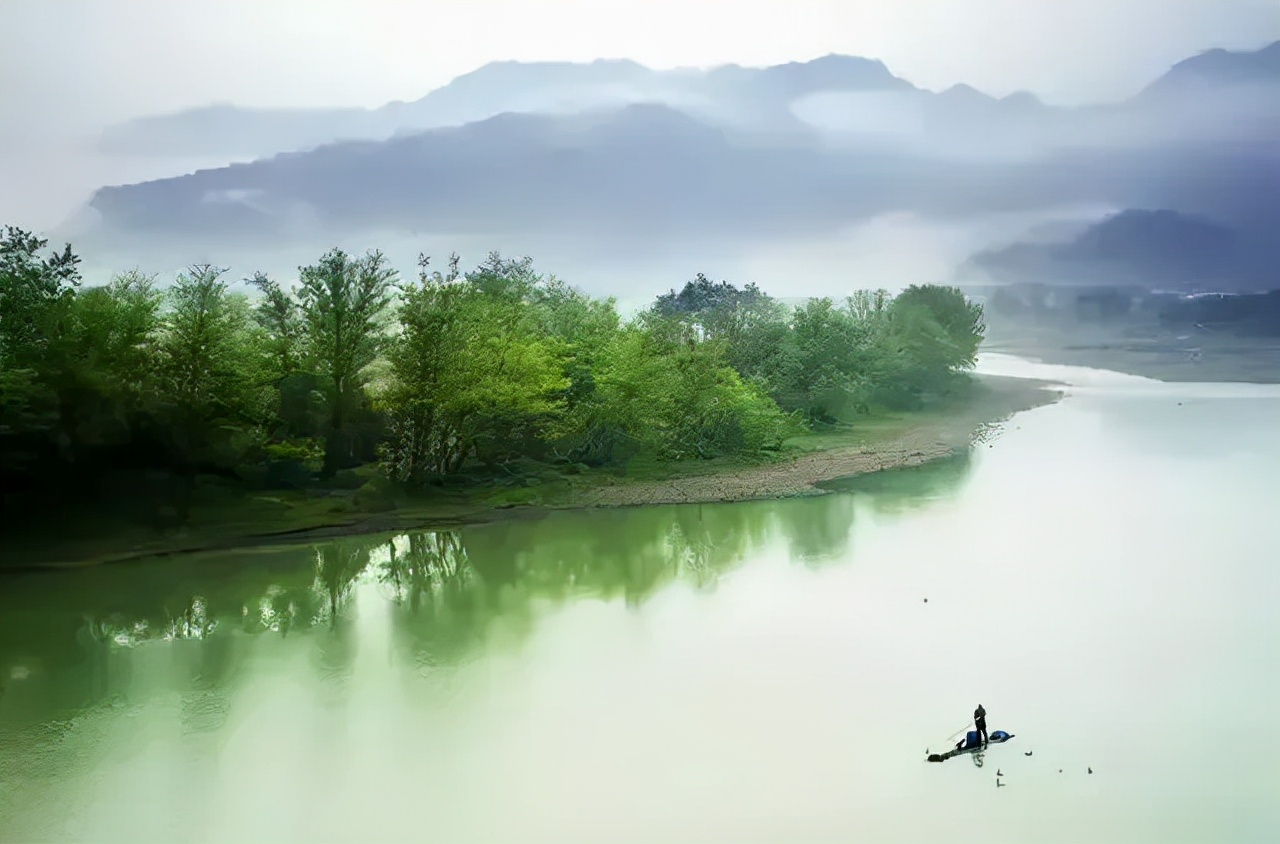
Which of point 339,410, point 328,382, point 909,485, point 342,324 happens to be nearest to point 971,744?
point 909,485

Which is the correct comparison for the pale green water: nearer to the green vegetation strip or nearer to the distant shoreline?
the green vegetation strip

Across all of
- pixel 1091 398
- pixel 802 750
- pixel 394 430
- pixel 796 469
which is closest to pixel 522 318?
pixel 394 430

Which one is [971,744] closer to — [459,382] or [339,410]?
[459,382]

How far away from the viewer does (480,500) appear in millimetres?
14680

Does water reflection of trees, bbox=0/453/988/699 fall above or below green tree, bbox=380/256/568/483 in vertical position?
below

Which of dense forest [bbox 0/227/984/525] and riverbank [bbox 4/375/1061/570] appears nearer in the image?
riverbank [bbox 4/375/1061/570]

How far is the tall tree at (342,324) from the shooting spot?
47.6 feet

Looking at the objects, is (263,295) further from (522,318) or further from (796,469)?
(796,469)

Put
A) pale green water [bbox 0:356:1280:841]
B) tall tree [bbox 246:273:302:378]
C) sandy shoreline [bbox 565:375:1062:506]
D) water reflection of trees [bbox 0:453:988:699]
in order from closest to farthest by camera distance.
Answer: pale green water [bbox 0:356:1280:841] < water reflection of trees [bbox 0:453:988:699] < tall tree [bbox 246:273:302:378] < sandy shoreline [bbox 565:375:1062:506]

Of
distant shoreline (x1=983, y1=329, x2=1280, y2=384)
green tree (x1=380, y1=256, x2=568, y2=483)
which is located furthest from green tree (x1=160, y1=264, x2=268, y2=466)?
distant shoreline (x1=983, y1=329, x2=1280, y2=384)

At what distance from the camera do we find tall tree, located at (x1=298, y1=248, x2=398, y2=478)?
14.5 metres

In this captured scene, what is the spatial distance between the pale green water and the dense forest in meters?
1.62

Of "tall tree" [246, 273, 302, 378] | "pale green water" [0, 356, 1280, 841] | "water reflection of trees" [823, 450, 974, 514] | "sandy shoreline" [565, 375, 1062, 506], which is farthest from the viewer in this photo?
"sandy shoreline" [565, 375, 1062, 506]

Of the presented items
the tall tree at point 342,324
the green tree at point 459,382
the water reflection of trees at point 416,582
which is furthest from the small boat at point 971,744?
the tall tree at point 342,324
